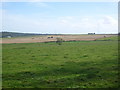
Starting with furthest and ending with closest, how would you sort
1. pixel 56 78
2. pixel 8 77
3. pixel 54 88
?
pixel 8 77 → pixel 56 78 → pixel 54 88

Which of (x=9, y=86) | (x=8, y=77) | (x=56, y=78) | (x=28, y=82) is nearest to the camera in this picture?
(x=9, y=86)

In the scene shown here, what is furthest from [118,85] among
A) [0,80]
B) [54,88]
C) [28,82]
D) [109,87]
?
[0,80]

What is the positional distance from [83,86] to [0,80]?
9557mm

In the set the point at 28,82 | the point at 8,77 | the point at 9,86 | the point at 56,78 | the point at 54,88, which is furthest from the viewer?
the point at 8,77

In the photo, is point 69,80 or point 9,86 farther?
point 69,80

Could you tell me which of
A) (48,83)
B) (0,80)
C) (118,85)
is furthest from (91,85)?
(0,80)

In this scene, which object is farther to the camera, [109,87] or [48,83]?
[48,83]

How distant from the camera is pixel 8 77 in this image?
81.5 feet

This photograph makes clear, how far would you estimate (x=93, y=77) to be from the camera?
23062 millimetres

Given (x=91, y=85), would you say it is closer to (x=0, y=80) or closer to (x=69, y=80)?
(x=69, y=80)

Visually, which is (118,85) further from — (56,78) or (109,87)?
(56,78)

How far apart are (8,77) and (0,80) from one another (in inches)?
62.5

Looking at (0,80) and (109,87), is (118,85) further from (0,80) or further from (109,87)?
(0,80)

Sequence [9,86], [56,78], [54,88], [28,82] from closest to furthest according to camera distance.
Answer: [54,88], [9,86], [28,82], [56,78]
